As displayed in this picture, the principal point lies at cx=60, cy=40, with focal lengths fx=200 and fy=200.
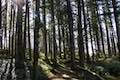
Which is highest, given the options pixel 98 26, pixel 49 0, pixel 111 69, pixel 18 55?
pixel 49 0

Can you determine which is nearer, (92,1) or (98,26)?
(92,1)

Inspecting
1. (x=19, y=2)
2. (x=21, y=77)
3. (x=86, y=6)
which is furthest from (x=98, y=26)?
(x=21, y=77)

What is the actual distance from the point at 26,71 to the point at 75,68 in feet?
24.2

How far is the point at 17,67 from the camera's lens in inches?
685

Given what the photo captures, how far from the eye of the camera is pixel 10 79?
14.8 m

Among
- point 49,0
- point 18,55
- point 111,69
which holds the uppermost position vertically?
point 49,0

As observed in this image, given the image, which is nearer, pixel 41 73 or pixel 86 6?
pixel 41 73

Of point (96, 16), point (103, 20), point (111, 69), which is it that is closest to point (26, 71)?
point (111, 69)

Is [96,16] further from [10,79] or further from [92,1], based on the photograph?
[10,79]

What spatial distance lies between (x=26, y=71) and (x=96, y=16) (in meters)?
21.2

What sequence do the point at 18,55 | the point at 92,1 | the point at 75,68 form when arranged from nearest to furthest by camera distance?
1. the point at 18,55
2. the point at 75,68
3. the point at 92,1

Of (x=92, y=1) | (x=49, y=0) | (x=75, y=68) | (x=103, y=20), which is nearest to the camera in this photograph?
(x=75, y=68)

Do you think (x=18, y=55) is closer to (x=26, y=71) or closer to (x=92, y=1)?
(x=26, y=71)

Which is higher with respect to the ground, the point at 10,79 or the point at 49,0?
the point at 49,0
